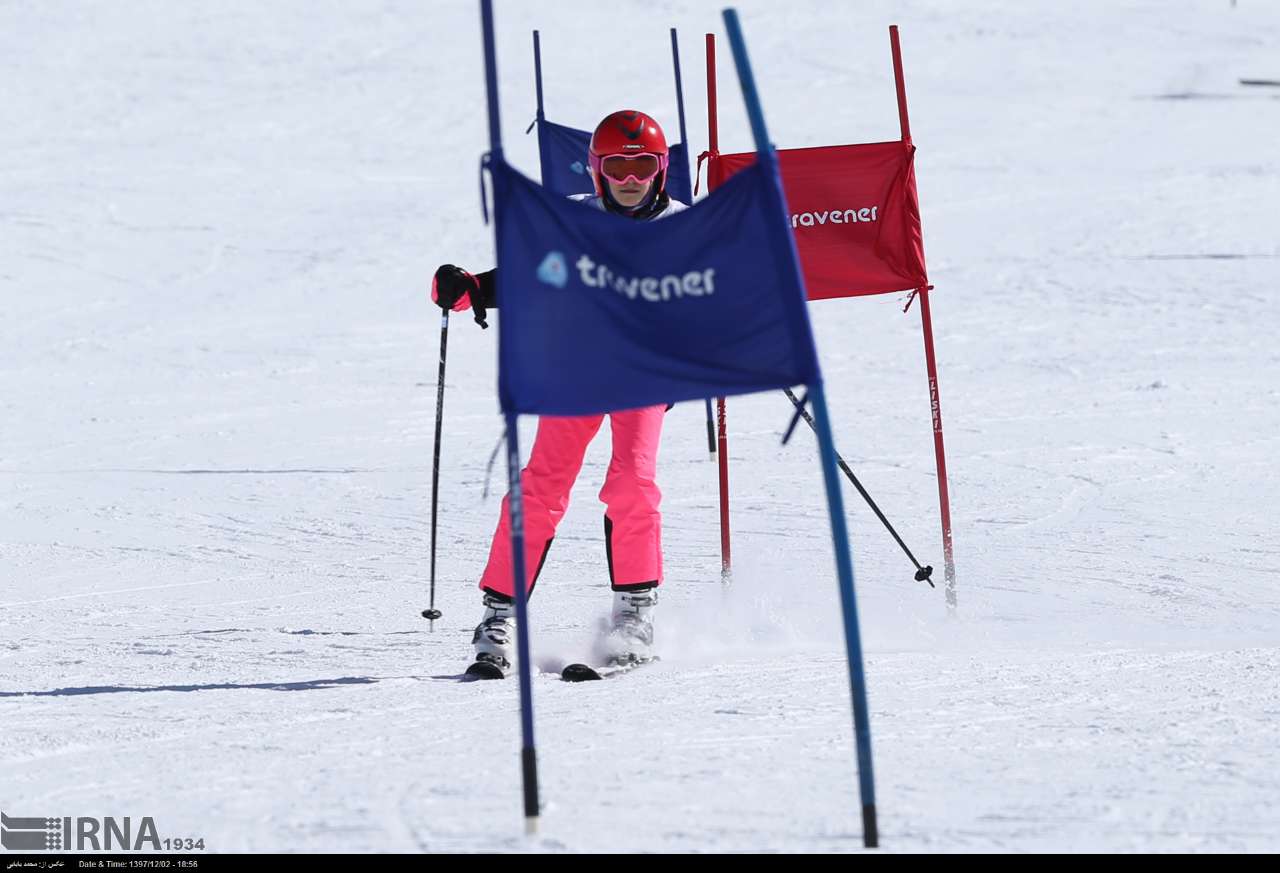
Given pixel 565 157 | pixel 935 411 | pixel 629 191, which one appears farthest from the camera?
pixel 565 157

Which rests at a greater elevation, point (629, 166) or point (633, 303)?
point (629, 166)

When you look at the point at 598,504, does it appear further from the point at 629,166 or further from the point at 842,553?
the point at 842,553

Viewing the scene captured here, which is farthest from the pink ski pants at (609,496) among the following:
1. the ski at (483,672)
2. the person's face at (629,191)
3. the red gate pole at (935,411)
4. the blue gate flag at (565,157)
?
the blue gate flag at (565,157)

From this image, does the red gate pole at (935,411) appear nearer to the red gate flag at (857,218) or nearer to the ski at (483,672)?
the red gate flag at (857,218)

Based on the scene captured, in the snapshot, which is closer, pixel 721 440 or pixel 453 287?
pixel 453 287

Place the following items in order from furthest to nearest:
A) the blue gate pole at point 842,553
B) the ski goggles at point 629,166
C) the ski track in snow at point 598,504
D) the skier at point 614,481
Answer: the ski goggles at point 629,166, the skier at point 614,481, the ski track in snow at point 598,504, the blue gate pole at point 842,553

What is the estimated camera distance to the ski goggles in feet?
17.3

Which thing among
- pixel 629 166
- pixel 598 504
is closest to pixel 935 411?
pixel 629 166

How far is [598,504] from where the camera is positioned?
870 cm

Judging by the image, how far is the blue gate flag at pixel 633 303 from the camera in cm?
333

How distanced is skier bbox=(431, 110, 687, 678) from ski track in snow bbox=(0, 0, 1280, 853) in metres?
0.27

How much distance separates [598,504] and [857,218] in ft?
8.53

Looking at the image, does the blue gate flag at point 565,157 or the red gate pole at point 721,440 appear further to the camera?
the blue gate flag at point 565,157

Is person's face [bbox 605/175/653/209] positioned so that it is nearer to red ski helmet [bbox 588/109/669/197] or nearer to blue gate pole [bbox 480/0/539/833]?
red ski helmet [bbox 588/109/669/197]
